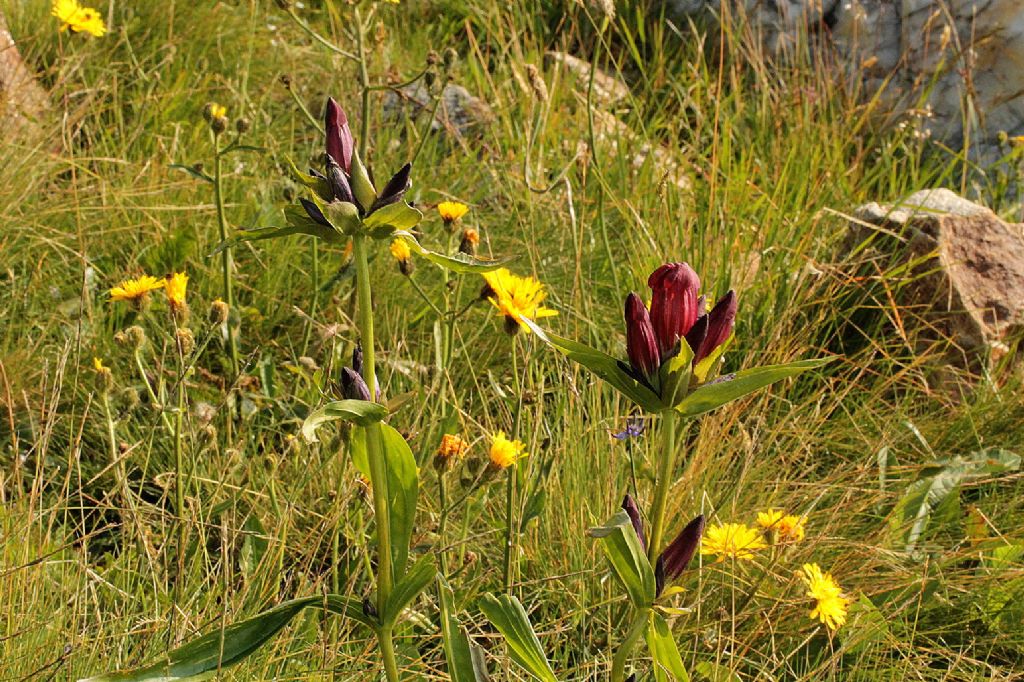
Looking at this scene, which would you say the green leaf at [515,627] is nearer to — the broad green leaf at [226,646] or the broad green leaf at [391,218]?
the broad green leaf at [226,646]

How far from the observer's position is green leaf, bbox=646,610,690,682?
3.35 ft

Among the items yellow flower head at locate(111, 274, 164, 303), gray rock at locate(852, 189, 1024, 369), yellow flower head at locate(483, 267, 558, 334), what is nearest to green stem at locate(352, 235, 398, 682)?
yellow flower head at locate(483, 267, 558, 334)

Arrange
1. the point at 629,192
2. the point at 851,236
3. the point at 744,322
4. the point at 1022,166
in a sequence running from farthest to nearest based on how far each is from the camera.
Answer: the point at 1022,166 < the point at 629,192 < the point at 851,236 < the point at 744,322

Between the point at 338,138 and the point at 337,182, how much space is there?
0.15 feet

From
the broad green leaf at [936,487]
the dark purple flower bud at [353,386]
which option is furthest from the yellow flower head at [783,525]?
the dark purple flower bud at [353,386]

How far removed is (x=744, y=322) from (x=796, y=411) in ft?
1.11

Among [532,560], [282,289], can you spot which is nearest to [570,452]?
[532,560]

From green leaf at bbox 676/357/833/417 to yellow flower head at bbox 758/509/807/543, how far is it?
0.69 m

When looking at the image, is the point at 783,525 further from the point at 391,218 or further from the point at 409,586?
the point at 391,218

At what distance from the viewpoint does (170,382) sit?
2188 mm

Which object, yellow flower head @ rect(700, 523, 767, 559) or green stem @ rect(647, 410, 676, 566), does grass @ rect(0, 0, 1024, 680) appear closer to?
yellow flower head @ rect(700, 523, 767, 559)

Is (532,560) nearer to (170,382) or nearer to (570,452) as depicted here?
(570,452)

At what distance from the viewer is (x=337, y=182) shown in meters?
0.94

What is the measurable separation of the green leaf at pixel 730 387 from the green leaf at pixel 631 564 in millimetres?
122
